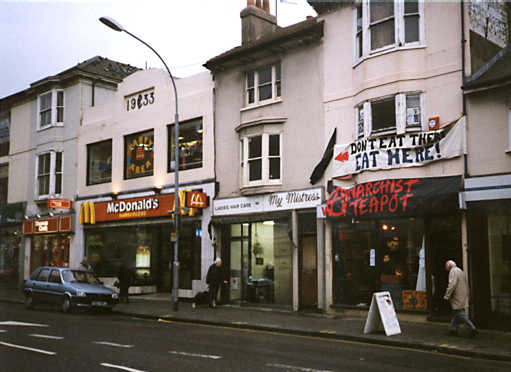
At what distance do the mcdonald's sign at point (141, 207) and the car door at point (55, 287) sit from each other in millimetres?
4798

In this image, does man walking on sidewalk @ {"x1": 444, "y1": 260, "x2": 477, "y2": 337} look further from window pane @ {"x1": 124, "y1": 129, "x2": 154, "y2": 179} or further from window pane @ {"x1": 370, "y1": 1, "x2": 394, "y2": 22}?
window pane @ {"x1": 124, "y1": 129, "x2": 154, "y2": 179}

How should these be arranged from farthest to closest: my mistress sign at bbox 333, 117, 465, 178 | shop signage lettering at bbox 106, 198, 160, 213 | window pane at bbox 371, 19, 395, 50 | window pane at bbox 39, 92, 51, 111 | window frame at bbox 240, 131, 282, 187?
window pane at bbox 39, 92, 51, 111 < shop signage lettering at bbox 106, 198, 160, 213 < window frame at bbox 240, 131, 282, 187 < window pane at bbox 371, 19, 395, 50 < my mistress sign at bbox 333, 117, 465, 178

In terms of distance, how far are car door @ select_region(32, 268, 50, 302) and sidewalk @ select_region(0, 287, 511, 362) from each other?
2.55 metres

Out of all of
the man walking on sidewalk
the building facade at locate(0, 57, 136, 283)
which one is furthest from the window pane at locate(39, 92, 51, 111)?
the man walking on sidewalk

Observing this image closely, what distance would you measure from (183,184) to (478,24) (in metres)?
12.5

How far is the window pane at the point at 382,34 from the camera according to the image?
1694 cm

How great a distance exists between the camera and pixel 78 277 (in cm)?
2006

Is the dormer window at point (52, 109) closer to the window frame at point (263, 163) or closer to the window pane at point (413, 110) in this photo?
the window frame at point (263, 163)

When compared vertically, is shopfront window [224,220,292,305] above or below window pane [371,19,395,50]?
below

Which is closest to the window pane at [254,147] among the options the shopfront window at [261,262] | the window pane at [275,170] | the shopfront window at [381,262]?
the window pane at [275,170]

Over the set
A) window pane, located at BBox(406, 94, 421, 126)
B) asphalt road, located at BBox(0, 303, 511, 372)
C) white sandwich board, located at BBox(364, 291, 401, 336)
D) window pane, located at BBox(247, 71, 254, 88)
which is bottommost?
asphalt road, located at BBox(0, 303, 511, 372)

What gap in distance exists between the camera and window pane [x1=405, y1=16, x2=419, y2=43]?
655 inches

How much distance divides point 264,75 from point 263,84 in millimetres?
359

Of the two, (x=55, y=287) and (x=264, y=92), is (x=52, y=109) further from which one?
(x=264, y=92)
